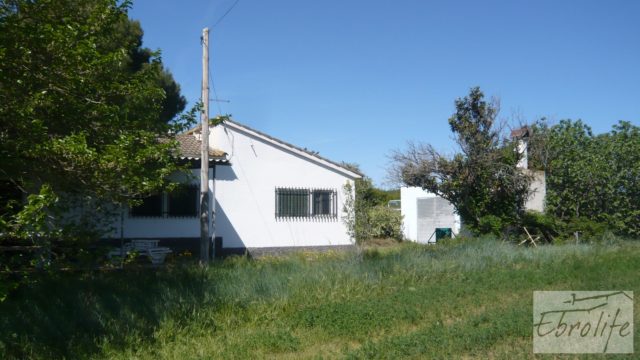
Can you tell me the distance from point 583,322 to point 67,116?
7166 mm

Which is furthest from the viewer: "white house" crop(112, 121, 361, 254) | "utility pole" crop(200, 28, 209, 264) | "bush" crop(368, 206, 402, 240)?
"bush" crop(368, 206, 402, 240)

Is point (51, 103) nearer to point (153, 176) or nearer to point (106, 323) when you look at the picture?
point (153, 176)

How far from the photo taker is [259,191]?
1802 centimetres

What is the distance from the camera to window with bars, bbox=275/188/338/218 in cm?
1847

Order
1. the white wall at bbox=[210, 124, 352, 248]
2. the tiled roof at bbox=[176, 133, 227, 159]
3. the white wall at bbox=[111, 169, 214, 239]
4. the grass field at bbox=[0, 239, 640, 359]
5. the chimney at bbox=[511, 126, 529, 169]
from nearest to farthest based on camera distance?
the grass field at bbox=[0, 239, 640, 359]
the white wall at bbox=[111, 169, 214, 239]
the tiled roof at bbox=[176, 133, 227, 159]
the white wall at bbox=[210, 124, 352, 248]
the chimney at bbox=[511, 126, 529, 169]

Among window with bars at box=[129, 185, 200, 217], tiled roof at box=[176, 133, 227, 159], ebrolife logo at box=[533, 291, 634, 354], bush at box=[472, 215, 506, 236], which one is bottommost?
ebrolife logo at box=[533, 291, 634, 354]

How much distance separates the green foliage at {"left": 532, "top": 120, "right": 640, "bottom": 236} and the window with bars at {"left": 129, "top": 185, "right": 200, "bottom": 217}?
41.7 ft

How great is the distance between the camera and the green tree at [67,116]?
20.5 feet

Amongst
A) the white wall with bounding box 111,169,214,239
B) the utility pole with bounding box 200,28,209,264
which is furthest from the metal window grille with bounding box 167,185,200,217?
the utility pole with bounding box 200,28,209,264

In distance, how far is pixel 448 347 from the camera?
6.26m

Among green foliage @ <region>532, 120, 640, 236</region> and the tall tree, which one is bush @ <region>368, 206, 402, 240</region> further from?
the tall tree

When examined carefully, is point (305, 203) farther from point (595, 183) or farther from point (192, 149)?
point (595, 183)

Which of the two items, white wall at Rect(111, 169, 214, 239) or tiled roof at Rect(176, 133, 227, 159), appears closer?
white wall at Rect(111, 169, 214, 239)

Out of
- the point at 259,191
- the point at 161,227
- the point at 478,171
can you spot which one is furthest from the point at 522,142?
the point at 161,227
